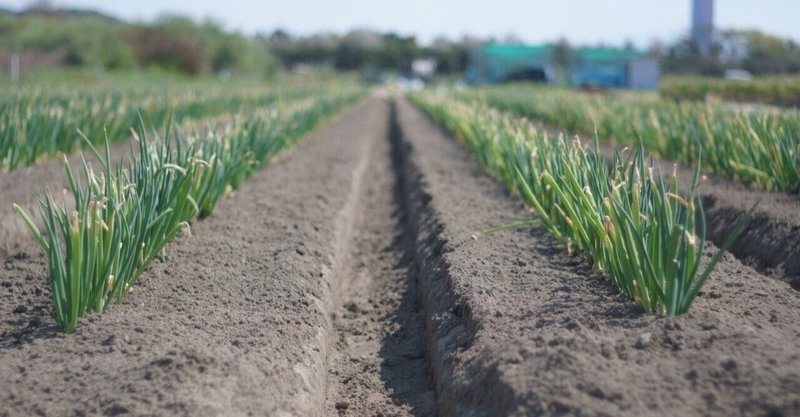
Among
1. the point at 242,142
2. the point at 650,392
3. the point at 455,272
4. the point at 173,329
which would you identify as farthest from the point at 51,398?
the point at 242,142

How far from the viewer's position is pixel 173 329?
3.01 meters

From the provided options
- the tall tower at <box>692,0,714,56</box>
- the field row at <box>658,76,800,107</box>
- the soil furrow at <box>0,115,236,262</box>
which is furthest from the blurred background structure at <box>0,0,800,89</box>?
the soil furrow at <box>0,115,236,262</box>

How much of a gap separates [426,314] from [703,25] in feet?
155

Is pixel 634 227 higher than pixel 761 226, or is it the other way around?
pixel 634 227

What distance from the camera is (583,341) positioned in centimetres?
261

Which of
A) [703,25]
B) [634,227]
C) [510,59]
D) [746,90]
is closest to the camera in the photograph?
[634,227]

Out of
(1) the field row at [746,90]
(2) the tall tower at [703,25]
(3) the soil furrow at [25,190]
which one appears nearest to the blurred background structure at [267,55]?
(2) the tall tower at [703,25]

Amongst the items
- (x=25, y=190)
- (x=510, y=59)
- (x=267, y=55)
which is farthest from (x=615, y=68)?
(x=25, y=190)

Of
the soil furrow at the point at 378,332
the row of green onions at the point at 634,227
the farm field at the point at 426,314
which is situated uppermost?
the row of green onions at the point at 634,227

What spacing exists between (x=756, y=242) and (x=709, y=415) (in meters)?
3.16

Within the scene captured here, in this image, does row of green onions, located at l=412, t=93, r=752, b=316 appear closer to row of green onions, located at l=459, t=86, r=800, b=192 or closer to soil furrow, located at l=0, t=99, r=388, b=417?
row of green onions, located at l=459, t=86, r=800, b=192

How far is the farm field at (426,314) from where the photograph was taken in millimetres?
2373

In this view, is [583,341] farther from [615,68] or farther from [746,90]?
[615,68]

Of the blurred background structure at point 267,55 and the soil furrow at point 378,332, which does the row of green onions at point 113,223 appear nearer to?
the soil furrow at point 378,332
